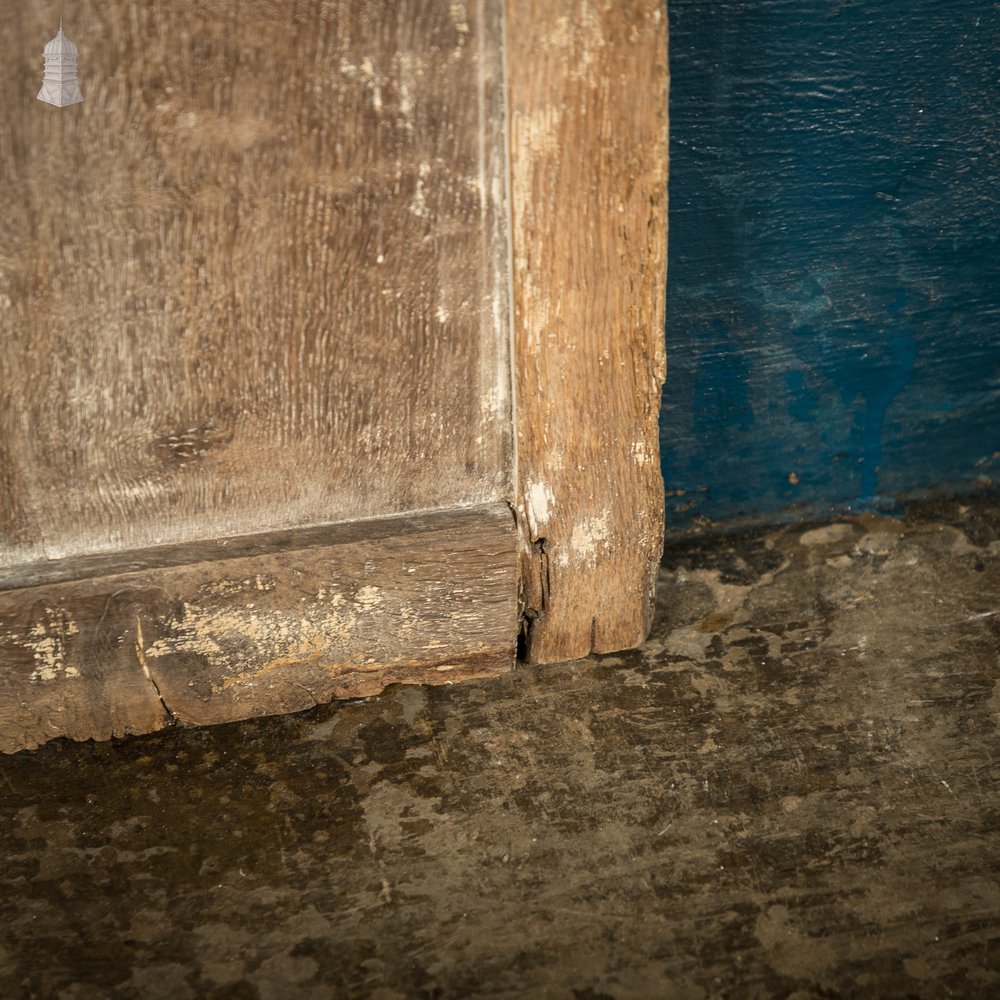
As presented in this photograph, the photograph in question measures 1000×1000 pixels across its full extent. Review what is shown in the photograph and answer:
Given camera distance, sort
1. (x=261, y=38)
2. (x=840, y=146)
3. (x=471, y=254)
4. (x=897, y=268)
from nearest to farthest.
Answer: (x=261, y=38) → (x=471, y=254) → (x=840, y=146) → (x=897, y=268)

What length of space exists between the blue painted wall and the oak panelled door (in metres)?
0.36

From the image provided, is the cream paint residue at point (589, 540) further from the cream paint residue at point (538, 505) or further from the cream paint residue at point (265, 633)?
the cream paint residue at point (265, 633)

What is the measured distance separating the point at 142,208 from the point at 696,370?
101 cm

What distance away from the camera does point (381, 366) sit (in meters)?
1.46

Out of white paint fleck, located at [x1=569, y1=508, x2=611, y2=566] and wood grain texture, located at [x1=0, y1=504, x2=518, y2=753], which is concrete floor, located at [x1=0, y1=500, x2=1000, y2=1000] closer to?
wood grain texture, located at [x1=0, y1=504, x2=518, y2=753]

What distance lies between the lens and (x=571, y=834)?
1.43 meters

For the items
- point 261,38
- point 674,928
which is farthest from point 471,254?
point 674,928

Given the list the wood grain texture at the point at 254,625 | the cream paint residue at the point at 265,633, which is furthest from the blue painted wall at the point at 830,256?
the cream paint residue at the point at 265,633

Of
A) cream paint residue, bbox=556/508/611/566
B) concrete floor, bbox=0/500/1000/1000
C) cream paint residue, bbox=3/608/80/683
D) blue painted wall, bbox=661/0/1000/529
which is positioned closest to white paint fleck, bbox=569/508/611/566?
cream paint residue, bbox=556/508/611/566

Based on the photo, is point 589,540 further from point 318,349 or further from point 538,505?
point 318,349

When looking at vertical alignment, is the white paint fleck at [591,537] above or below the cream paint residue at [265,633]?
above

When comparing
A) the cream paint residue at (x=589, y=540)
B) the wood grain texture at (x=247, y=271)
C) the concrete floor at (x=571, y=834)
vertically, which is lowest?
the concrete floor at (x=571, y=834)

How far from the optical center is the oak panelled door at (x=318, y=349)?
4.17 feet

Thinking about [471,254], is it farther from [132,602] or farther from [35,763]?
[35,763]
